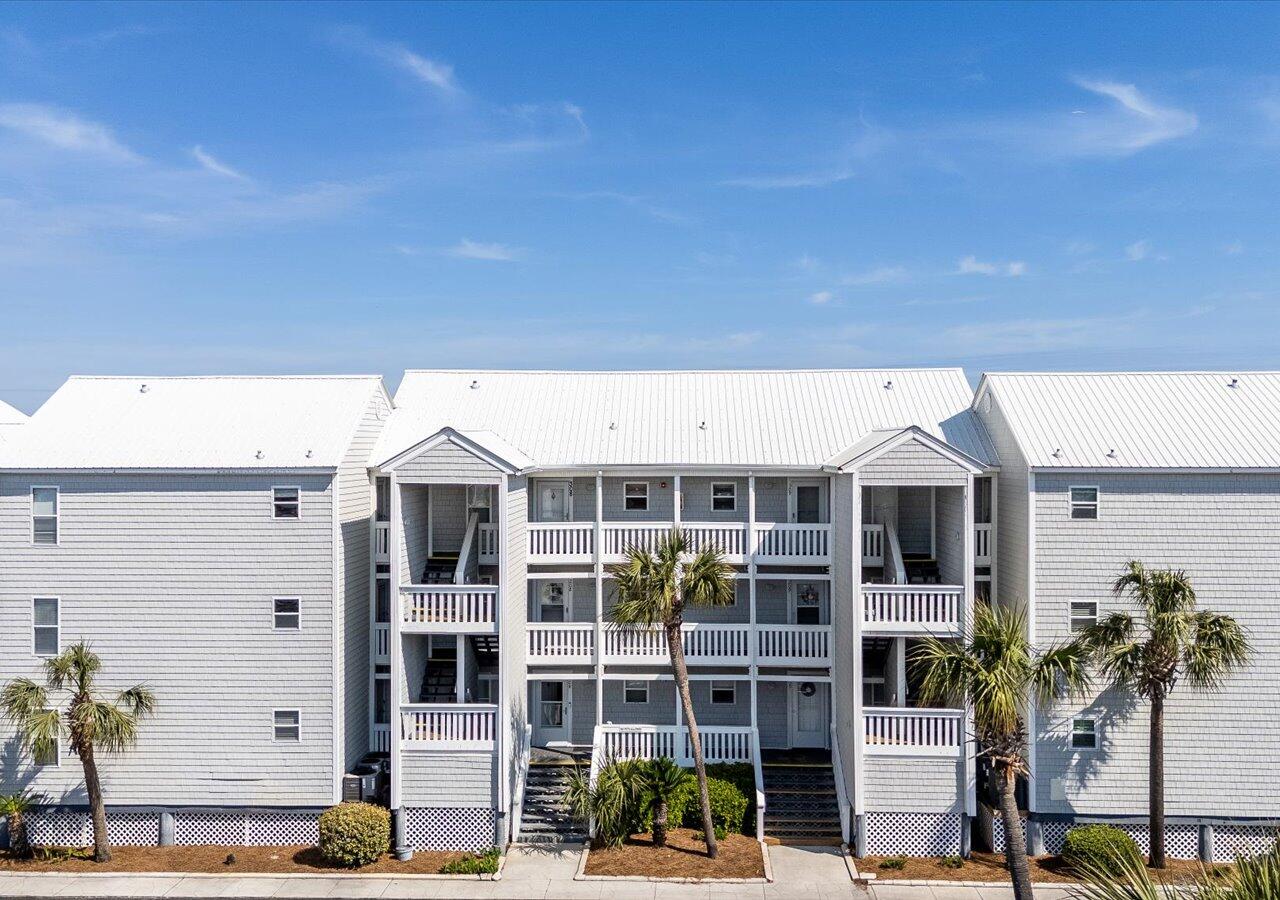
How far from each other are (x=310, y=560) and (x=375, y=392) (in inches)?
208

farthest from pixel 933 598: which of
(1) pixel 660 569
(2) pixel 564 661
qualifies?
(2) pixel 564 661

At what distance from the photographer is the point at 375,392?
25000 mm

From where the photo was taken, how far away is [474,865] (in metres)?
20.6

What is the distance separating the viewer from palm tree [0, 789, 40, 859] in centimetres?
2134

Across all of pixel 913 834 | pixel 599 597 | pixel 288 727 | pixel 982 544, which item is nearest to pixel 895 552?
pixel 982 544

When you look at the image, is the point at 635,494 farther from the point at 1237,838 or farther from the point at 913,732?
the point at 1237,838

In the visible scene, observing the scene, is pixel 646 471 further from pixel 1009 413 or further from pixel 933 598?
pixel 1009 413

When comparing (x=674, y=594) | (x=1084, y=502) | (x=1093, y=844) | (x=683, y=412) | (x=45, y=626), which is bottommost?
(x=1093, y=844)

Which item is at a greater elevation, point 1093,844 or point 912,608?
point 912,608

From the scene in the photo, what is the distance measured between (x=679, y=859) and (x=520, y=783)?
15.3 ft

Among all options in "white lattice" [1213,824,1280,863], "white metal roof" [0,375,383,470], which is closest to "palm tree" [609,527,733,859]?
"white metal roof" [0,375,383,470]

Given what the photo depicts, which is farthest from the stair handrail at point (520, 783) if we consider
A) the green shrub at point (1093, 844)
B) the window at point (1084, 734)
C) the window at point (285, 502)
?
the window at point (1084, 734)

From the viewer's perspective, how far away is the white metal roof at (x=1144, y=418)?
21250mm

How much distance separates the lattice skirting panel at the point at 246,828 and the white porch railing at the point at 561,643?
6.82 metres
